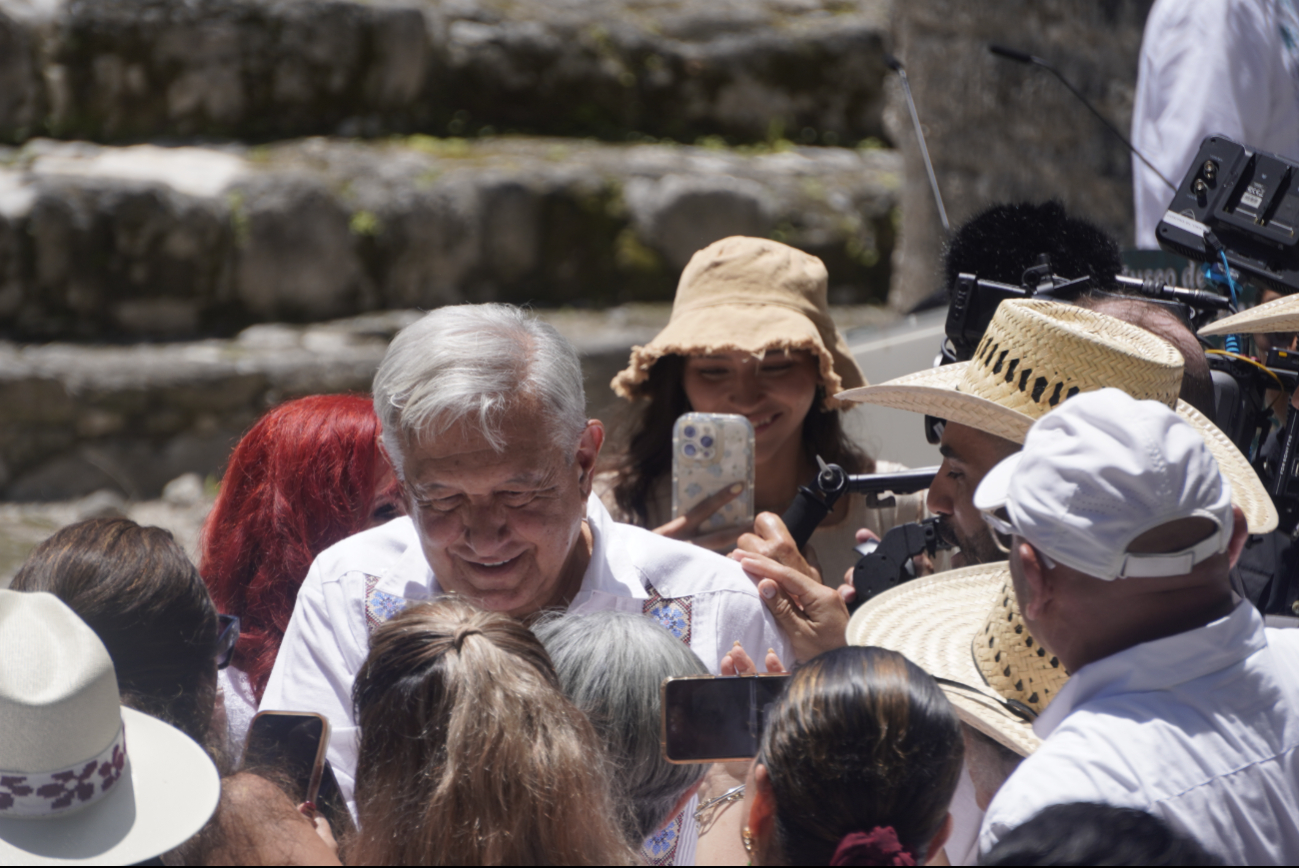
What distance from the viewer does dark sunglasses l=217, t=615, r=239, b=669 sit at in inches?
70.9

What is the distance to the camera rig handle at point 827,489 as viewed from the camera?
2.28m

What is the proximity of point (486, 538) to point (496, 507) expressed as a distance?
5 cm

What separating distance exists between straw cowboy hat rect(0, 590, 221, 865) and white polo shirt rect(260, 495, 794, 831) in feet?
1.88

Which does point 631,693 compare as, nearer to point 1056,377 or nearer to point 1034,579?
point 1034,579

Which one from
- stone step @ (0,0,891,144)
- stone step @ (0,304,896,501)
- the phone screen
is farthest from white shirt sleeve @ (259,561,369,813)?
stone step @ (0,0,891,144)

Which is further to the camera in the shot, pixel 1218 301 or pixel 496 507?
pixel 1218 301

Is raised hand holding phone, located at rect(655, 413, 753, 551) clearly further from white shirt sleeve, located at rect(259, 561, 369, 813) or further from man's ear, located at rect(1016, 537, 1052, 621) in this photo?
man's ear, located at rect(1016, 537, 1052, 621)

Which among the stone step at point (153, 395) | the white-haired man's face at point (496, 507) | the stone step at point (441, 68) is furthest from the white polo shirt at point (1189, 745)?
the stone step at point (441, 68)

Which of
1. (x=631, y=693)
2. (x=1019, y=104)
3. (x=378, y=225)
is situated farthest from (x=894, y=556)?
(x=378, y=225)

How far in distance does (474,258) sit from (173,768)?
579 cm

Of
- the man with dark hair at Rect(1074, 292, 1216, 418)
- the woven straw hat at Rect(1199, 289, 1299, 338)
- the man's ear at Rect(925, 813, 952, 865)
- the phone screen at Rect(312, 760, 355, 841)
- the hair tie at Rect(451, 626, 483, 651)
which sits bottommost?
the phone screen at Rect(312, 760, 355, 841)

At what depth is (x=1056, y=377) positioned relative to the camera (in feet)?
6.00

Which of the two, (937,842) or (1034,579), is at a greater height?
(1034,579)

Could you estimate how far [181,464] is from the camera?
20.0 feet
